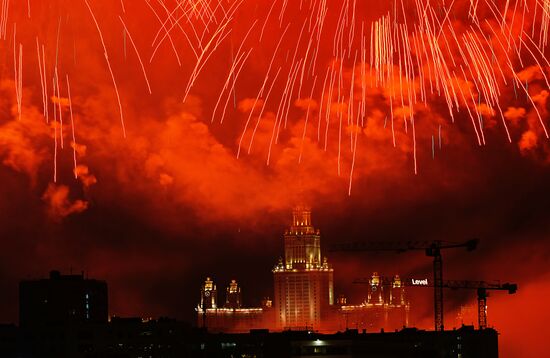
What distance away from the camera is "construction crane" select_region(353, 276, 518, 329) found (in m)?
125

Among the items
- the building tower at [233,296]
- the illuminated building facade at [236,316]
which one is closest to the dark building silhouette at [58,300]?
the building tower at [233,296]

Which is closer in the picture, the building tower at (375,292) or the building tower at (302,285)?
the building tower at (375,292)

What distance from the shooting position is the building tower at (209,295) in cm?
13288

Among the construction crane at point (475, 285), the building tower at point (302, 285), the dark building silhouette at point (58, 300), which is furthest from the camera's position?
the building tower at point (302, 285)

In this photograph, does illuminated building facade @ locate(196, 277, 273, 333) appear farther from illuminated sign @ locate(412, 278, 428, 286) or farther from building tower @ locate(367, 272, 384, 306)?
illuminated sign @ locate(412, 278, 428, 286)

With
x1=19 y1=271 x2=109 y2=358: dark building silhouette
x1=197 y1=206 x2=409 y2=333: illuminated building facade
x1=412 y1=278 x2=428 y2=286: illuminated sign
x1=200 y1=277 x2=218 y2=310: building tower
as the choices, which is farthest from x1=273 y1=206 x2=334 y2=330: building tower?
x1=19 y1=271 x2=109 y2=358: dark building silhouette

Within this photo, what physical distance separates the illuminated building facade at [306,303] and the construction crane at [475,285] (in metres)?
0.63

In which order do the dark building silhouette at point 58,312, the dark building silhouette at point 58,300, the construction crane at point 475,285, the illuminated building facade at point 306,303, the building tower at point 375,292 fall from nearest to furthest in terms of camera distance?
the dark building silhouette at point 58,312, the dark building silhouette at point 58,300, the construction crane at point 475,285, the building tower at point 375,292, the illuminated building facade at point 306,303

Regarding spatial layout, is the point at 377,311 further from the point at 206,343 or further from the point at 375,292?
the point at 206,343

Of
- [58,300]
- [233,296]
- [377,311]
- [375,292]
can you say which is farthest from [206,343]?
[377,311]

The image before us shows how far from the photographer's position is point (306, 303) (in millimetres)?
181750

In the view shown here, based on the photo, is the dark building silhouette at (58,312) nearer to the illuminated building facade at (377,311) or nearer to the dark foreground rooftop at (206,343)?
the dark foreground rooftop at (206,343)

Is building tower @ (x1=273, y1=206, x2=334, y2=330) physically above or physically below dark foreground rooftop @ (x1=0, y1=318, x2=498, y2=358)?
above

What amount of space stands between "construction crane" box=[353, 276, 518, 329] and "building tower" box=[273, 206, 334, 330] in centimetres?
1973
